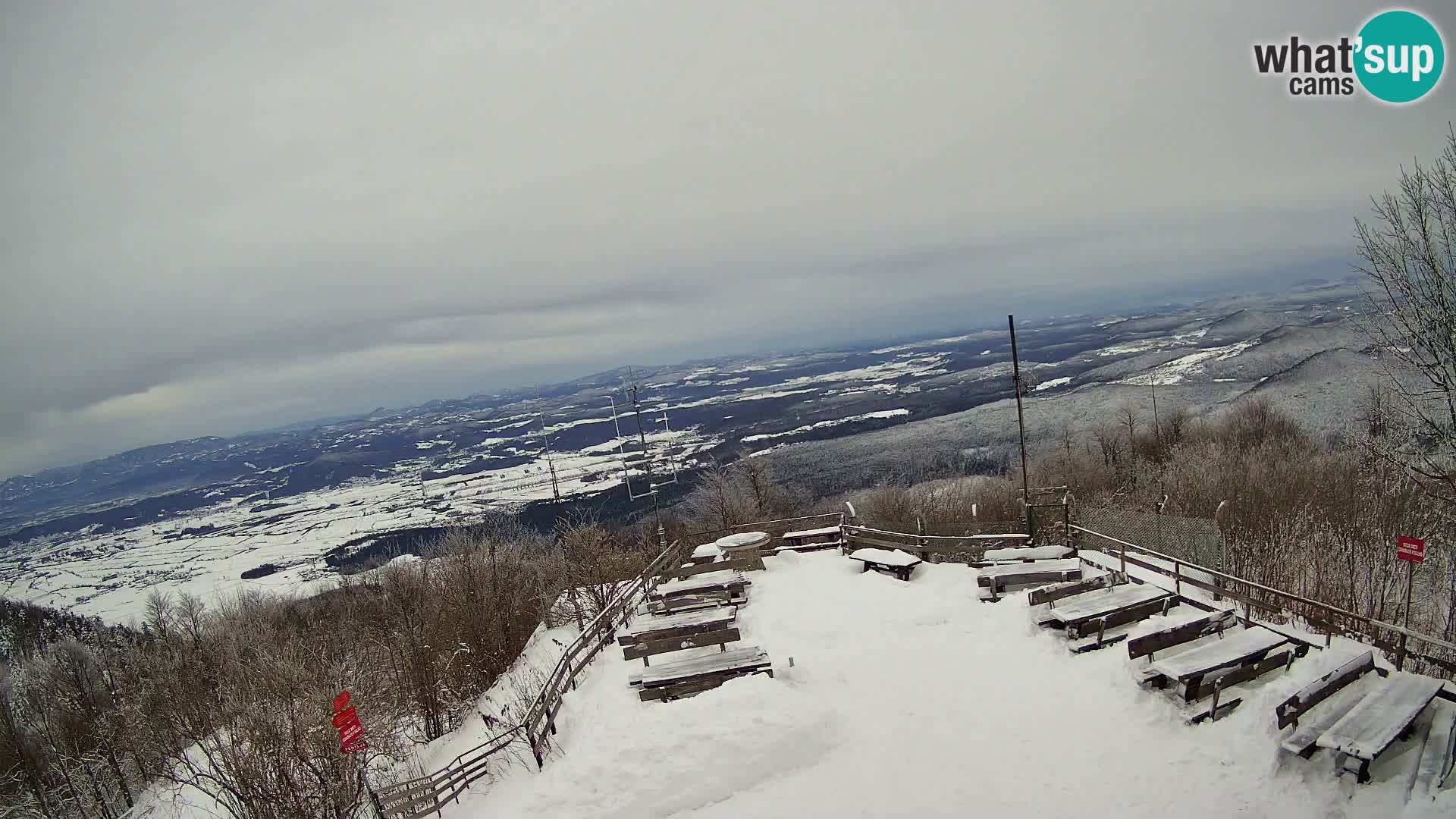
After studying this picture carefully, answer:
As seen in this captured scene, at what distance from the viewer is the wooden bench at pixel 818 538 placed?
21.1 meters

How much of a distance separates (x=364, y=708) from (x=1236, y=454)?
165 ft

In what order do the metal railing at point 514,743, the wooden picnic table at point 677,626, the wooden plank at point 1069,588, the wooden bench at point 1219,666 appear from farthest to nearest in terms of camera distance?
the wooden picnic table at point 677,626 < the wooden plank at point 1069,588 < the metal railing at point 514,743 < the wooden bench at point 1219,666

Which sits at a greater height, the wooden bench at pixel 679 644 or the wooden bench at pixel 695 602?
the wooden bench at pixel 679 644

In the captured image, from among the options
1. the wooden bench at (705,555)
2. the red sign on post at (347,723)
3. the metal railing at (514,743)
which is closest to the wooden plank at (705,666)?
the metal railing at (514,743)

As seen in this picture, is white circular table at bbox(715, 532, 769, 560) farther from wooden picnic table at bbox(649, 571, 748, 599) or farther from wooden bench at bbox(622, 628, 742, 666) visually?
wooden bench at bbox(622, 628, 742, 666)

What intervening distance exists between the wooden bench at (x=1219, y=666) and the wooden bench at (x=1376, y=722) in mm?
1377

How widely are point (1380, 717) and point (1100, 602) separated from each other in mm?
4749

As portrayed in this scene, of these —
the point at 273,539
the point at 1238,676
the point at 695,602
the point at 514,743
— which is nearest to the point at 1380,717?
the point at 1238,676

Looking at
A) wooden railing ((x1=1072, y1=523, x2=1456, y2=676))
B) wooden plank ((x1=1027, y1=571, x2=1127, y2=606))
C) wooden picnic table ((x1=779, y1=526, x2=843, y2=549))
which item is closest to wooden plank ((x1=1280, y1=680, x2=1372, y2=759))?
wooden railing ((x1=1072, y1=523, x2=1456, y2=676))

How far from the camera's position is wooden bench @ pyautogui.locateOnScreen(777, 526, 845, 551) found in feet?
69.1

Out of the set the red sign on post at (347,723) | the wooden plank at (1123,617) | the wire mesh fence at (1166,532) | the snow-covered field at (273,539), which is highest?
the red sign on post at (347,723)

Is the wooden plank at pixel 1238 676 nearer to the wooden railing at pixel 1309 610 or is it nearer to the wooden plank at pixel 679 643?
the wooden railing at pixel 1309 610

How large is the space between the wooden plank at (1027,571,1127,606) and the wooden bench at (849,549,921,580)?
12.7ft

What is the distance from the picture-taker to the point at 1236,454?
39438mm
